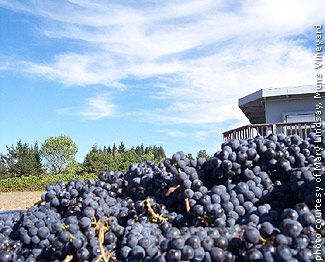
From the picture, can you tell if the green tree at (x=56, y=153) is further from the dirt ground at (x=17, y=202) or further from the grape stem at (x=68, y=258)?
the grape stem at (x=68, y=258)

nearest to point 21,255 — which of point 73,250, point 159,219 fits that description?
point 73,250

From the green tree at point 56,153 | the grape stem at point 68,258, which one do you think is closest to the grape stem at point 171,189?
the grape stem at point 68,258

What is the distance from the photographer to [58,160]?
49812 mm

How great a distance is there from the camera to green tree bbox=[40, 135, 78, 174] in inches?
1939

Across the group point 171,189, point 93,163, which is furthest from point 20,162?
point 171,189

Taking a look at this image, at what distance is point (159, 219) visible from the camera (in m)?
1.20

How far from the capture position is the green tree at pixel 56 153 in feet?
162

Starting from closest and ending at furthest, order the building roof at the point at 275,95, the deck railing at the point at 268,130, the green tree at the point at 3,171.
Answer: the deck railing at the point at 268,130 → the building roof at the point at 275,95 → the green tree at the point at 3,171

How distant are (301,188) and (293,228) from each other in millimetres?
271

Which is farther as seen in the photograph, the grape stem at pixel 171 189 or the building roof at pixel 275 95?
the building roof at pixel 275 95

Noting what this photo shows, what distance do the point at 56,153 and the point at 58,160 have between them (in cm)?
114

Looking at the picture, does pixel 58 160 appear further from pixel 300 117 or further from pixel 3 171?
pixel 300 117

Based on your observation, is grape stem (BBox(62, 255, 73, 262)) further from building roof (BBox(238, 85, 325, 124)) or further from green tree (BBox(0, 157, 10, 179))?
green tree (BBox(0, 157, 10, 179))

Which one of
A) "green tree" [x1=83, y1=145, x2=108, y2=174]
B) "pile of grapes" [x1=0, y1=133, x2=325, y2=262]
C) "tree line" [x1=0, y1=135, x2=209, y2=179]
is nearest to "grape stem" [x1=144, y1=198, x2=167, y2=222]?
"pile of grapes" [x1=0, y1=133, x2=325, y2=262]
